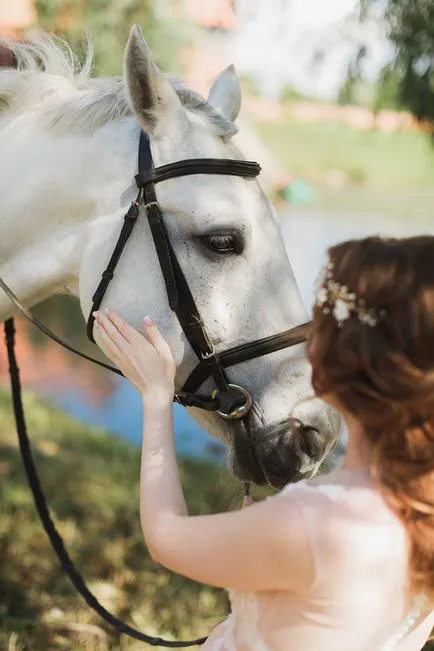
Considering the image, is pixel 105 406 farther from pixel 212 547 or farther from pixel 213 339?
pixel 212 547

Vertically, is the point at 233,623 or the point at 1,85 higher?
the point at 1,85

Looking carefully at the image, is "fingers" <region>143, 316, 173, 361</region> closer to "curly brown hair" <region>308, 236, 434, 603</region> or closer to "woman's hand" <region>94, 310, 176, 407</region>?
"woman's hand" <region>94, 310, 176, 407</region>

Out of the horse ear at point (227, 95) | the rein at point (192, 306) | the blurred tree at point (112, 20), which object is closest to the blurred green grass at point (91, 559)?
the rein at point (192, 306)

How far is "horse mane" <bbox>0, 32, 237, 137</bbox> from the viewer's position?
2113 millimetres

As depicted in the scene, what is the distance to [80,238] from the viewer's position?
211cm

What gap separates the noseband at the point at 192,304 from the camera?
1.86 meters

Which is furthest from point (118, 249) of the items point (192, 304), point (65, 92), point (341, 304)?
point (341, 304)

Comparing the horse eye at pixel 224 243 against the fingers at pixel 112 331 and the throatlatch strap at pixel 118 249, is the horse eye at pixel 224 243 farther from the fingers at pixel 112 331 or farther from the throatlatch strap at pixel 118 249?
the fingers at pixel 112 331

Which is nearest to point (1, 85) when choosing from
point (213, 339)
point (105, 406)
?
point (213, 339)

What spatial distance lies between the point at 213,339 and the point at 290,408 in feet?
0.89

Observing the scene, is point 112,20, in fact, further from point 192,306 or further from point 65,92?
point 192,306

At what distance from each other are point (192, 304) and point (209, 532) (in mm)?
764

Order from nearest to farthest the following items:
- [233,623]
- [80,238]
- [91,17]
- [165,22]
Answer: [233,623] < [80,238] < [91,17] < [165,22]

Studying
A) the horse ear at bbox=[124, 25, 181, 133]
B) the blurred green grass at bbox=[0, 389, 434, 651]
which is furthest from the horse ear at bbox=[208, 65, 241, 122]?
the blurred green grass at bbox=[0, 389, 434, 651]
